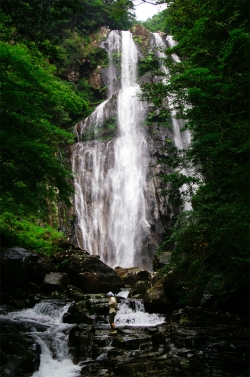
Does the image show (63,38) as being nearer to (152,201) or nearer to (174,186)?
(152,201)

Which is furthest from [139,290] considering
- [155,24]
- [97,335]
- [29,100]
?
[155,24]

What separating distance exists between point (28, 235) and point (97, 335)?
766 centimetres

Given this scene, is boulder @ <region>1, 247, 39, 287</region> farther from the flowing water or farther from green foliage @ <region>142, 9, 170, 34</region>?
green foliage @ <region>142, 9, 170, 34</region>


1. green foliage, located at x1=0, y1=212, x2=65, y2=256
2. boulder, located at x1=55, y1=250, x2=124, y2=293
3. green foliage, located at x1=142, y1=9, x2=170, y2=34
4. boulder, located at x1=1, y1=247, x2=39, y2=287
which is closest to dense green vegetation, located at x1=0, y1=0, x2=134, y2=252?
boulder, located at x1=1, y1=247, x2=39, y2=287

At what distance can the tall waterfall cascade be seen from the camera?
69.5ft

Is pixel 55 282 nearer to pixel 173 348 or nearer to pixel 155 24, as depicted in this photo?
pixel 173 348

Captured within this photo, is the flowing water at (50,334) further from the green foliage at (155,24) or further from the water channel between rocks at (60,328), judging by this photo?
the green foliage at (155,24)

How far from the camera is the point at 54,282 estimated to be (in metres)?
11.4

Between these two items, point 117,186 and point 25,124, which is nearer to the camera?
point 25,124

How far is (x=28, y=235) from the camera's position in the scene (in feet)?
47.8

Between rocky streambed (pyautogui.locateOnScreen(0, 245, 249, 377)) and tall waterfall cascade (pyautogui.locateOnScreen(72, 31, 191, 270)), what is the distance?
933 cm

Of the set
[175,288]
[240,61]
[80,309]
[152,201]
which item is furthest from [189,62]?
[152,201]

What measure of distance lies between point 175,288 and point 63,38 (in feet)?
99.0

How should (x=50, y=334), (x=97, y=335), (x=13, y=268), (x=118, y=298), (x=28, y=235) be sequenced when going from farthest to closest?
(x=28, y=235) → (x=118, y=298) → (x=13, y=268) → (x=97, y=335) → (x=50, y=334)
